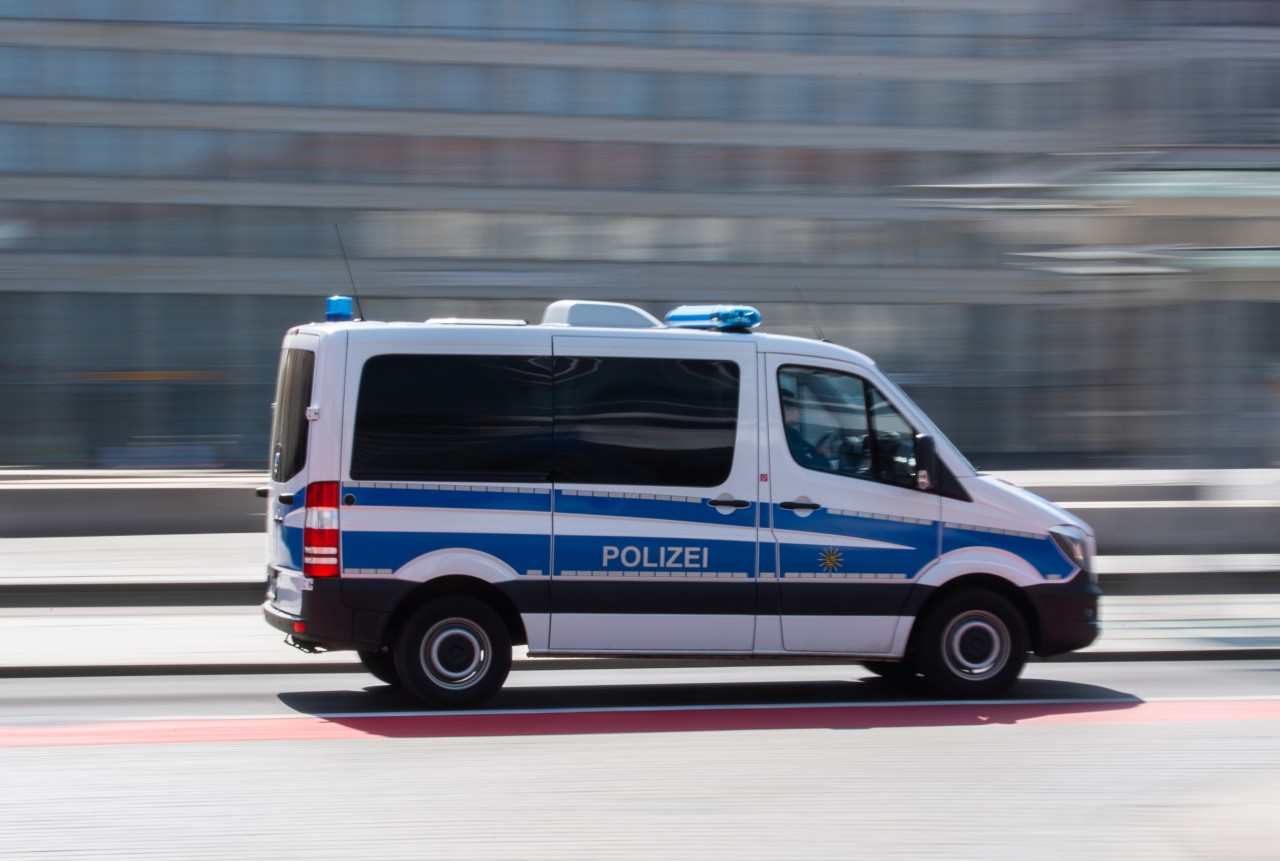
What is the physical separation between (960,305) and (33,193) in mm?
27010

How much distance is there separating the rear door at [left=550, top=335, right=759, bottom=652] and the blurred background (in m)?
34.3

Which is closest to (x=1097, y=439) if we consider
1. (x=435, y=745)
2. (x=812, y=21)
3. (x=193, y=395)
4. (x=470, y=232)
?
(x=812, y=21)

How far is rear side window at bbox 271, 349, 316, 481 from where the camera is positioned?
8141mm

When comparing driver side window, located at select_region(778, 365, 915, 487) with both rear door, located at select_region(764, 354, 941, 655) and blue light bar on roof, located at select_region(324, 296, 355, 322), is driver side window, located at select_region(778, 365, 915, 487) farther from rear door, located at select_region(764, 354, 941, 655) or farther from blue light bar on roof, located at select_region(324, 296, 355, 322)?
blue light bar on roof, located at select_region(324, 296, 355, 322)

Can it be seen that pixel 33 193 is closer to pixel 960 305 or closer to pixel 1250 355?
pixel 960 305

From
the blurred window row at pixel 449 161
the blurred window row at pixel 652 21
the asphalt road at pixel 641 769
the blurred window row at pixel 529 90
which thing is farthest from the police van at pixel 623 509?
the blurred window row at pixel 529 90

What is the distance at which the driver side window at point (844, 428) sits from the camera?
8508mm

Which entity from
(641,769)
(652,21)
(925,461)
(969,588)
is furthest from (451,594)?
(652,21)

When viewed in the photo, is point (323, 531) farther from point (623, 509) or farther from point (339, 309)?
point (623, 509)

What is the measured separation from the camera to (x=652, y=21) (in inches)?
1849

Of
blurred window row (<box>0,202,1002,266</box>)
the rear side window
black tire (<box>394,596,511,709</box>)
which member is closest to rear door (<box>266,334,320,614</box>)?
the rear side window

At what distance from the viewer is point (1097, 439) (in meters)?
49.7

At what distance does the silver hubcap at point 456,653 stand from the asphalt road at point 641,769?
0.22 meters

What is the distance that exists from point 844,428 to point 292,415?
9.44 feet
